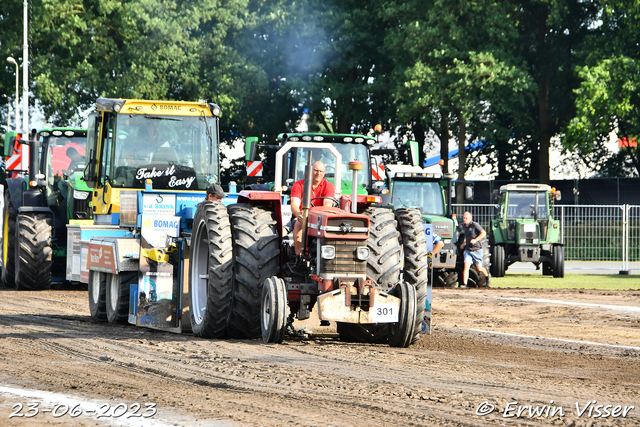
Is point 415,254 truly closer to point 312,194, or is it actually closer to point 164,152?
point 312,194

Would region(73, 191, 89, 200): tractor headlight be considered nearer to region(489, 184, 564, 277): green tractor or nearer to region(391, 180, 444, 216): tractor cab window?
region(391, 180, 444, 216): tractor cab window

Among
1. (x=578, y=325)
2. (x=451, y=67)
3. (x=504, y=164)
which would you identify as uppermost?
(x=451, y=67)

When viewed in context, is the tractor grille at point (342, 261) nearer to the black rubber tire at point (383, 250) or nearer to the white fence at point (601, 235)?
the black rubber tire at point (383, 250)

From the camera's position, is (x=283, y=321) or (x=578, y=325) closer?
(x=283, y=321)

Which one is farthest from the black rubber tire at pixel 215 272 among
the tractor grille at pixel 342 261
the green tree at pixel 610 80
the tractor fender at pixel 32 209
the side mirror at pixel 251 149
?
the green tree at pixel 610 80

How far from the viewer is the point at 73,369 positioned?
25.3 feet

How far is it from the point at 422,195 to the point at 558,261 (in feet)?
16.0

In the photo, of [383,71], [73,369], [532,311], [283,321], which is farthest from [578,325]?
[383,71]

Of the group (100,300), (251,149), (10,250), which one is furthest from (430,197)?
(100,300)

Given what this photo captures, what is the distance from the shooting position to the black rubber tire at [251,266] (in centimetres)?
934

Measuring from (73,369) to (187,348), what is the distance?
1.51 metres

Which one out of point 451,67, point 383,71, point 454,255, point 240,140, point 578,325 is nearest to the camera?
point 578,325

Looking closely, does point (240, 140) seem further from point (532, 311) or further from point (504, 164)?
point (532, 311)

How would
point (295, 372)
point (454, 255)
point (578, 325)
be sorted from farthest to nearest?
point (454, 255)
point (578, 325)
point (295, 372)
